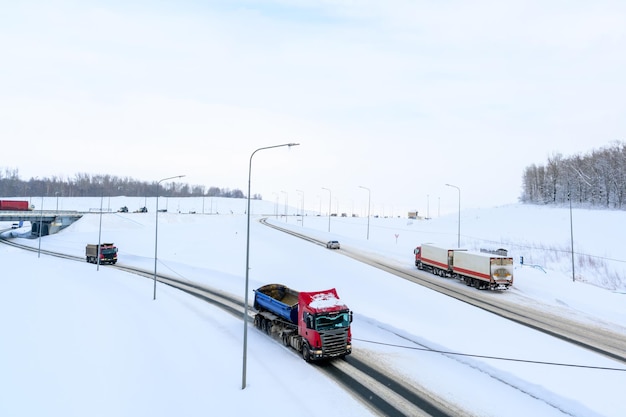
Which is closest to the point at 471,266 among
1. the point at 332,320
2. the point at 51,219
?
the point at 332,320

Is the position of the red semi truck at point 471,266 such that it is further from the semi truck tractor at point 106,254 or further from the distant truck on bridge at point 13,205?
the distant truck on bridge at point 13,205

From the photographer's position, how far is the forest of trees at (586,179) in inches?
3556

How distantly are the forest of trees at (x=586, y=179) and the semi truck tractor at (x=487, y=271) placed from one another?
2103 inches

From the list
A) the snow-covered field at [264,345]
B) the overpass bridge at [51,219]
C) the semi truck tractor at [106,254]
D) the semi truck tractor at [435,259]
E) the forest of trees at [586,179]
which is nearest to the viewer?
the snow-covered field at [264,345]

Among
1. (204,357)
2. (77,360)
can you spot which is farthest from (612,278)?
(77,360)

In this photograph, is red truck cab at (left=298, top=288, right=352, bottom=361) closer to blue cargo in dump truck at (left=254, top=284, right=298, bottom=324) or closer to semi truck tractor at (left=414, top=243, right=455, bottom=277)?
blue cargo in dump truck at (left=254, top=284, right=298, bottom=324)

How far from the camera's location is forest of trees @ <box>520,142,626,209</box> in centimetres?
9031

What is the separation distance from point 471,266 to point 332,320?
24.3 meters

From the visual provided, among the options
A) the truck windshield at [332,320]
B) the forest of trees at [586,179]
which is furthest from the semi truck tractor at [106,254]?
the forest of trees at [586,179]

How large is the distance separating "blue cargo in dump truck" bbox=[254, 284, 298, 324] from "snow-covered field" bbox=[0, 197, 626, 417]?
77.3 inches

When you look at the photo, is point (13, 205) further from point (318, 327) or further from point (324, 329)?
point (324, 329)

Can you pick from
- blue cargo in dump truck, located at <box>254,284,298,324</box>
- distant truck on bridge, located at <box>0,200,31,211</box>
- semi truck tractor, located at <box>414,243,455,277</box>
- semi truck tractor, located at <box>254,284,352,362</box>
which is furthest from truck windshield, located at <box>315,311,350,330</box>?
distant truck on bridge, located at <box>0,200,31,211</box>

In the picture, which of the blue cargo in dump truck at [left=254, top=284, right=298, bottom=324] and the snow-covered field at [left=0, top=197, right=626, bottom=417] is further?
the blue cargo in dump truck at [left=254, top=284, right=298, bottom=324]

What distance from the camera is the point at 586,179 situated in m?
101
